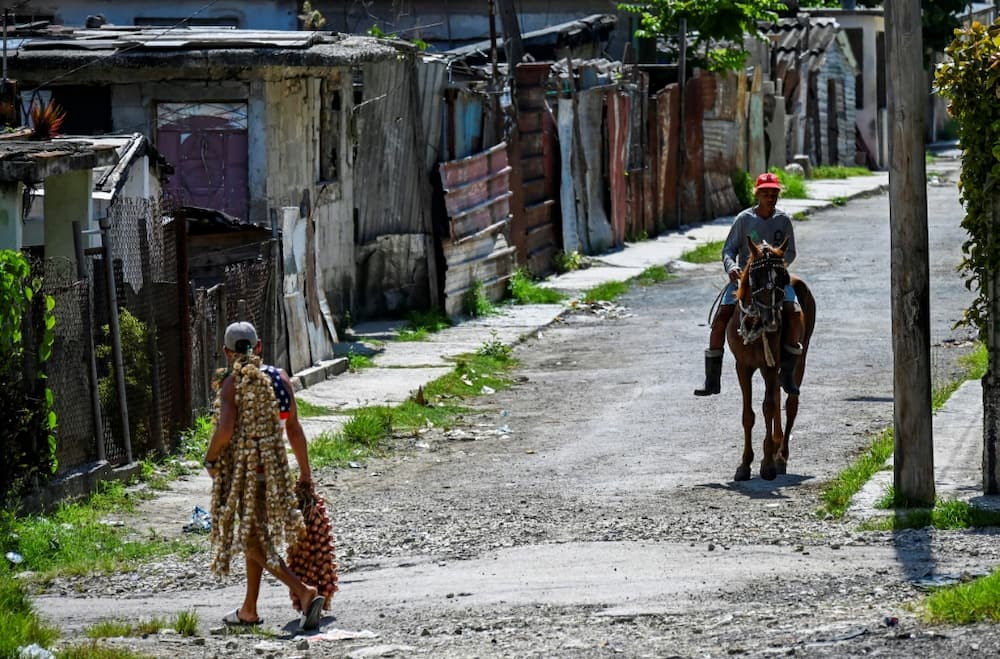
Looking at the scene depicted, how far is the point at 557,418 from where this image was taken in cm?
1455

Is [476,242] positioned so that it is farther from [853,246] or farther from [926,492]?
[926,492]

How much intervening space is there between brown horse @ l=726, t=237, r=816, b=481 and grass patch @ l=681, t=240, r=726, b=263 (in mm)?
A: 14192

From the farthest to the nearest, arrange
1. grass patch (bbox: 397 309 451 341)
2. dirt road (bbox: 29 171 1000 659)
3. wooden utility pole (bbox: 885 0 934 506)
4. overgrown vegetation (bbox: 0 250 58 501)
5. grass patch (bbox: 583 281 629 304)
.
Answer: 1. grass patch (bbox: 583 281 629 304)
2. grass patch (bbox: 397 309 451 341)
3. overgrown vegetation (bbox: 0 250 58 501)
4. wooden utility pole (bbox: 885 0 934 506)
5. dirt road (bbox: 29 171 1000 659)

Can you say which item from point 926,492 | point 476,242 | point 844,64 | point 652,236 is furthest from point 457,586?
point 844,64

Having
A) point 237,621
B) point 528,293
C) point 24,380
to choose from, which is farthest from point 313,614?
point 528,293

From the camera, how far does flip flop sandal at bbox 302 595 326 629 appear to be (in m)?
7.99

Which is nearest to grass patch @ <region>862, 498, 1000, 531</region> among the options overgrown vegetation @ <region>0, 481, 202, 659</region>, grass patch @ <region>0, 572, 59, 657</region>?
overgrown vegetation @ <region>0, 481, 202, 659</region>

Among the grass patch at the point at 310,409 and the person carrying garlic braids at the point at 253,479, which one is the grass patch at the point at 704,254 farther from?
the person carrying garlic braids at the point at 253,479

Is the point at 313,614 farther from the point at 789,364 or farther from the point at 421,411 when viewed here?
the point at 421,411

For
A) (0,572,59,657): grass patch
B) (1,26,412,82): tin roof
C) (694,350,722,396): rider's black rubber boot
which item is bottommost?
(0,572,59,657): grass patch

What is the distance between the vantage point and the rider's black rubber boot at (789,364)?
460 inches

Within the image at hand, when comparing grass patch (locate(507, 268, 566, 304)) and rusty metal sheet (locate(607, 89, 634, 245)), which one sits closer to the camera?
grass patch (locate(507, 268, 566, 304))

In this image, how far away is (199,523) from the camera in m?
10.7

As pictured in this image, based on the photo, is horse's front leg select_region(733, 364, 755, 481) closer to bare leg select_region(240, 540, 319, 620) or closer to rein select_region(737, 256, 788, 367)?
rein select_region(737, 256, 788, 367)
